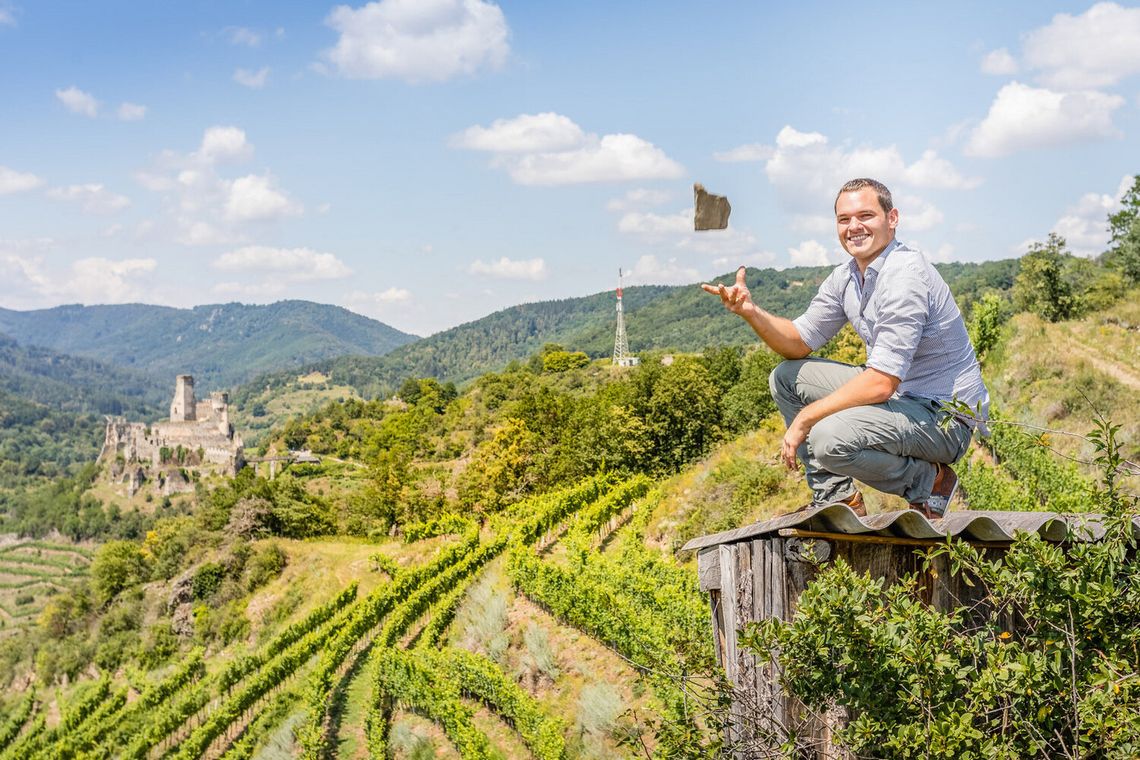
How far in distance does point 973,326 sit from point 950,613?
2638cm

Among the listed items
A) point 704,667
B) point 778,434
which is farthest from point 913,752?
point 778,434

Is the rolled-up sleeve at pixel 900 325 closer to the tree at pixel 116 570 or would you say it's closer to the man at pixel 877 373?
the man at pixel 877 373

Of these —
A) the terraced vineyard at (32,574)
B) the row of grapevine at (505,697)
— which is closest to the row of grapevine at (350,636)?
the row of grapevine at (505,697)

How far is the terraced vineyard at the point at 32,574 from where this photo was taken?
6617 cm

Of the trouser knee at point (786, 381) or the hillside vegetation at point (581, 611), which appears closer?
the hillside vegetation at point (581, 611)

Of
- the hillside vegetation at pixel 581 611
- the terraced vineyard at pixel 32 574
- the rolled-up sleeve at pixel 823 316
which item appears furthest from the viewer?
Answer: the terraced vineyard at pixel 32 574

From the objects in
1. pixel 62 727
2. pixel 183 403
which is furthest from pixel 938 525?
pixel 183 403

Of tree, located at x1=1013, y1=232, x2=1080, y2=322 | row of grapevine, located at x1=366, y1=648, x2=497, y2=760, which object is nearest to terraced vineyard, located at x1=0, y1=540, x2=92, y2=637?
row of grapevine, located at x1=366, y1=648, x2=497, y2=760

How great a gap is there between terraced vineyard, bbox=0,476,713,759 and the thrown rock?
5.62m

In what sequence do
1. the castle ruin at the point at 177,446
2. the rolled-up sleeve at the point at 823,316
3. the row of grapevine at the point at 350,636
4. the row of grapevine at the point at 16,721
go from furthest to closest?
the castle ruin at the point at 177,446 → the row of grapevine at the point at 16,721 → the row of grapevine at the point at 350,636 → the rolled-up sleeve at the point at 823,316

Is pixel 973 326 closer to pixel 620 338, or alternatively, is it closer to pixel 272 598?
pixel 272 598

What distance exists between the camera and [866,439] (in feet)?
11.1

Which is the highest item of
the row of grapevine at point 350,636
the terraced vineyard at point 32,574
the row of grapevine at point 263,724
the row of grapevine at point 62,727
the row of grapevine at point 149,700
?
the row of grapevine at point 350,636

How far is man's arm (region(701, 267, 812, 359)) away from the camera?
378cm
